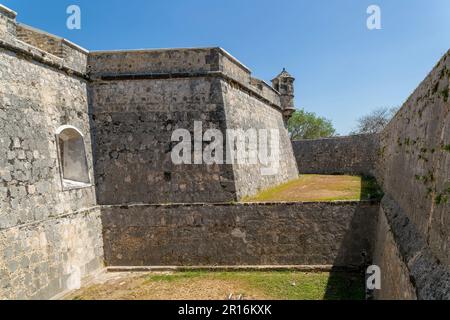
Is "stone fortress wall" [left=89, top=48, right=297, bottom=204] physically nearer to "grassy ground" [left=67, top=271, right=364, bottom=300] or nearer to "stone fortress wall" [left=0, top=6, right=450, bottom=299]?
"stone fortress wall" [left=0, top=6, right=450, bottom=299]

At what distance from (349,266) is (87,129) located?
850cm

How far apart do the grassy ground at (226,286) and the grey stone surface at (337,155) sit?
663 inches

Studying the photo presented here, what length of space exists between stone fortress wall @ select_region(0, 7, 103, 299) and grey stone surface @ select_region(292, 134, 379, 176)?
19.9 metres

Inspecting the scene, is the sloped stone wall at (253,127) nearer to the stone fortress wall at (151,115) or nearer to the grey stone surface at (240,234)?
the stone fortress wall at (151,115)

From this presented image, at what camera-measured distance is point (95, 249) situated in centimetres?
1011

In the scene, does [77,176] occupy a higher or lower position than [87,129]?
lower

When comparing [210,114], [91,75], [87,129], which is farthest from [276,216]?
[91,75]

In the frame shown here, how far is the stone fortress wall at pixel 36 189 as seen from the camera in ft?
23.6

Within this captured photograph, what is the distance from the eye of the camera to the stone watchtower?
20.9 metres

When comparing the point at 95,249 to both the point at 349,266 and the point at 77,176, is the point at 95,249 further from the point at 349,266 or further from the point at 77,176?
the point at 349,266

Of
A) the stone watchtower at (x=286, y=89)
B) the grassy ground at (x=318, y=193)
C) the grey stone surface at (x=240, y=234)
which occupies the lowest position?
the grey stone surface at (x=240, y=234)

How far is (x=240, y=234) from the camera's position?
10.0 metres

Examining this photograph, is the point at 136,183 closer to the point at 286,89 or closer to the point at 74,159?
the point at 74,159

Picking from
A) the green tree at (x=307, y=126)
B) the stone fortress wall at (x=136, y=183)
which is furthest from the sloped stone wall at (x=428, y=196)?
the green tree at (x=307, y=126)
